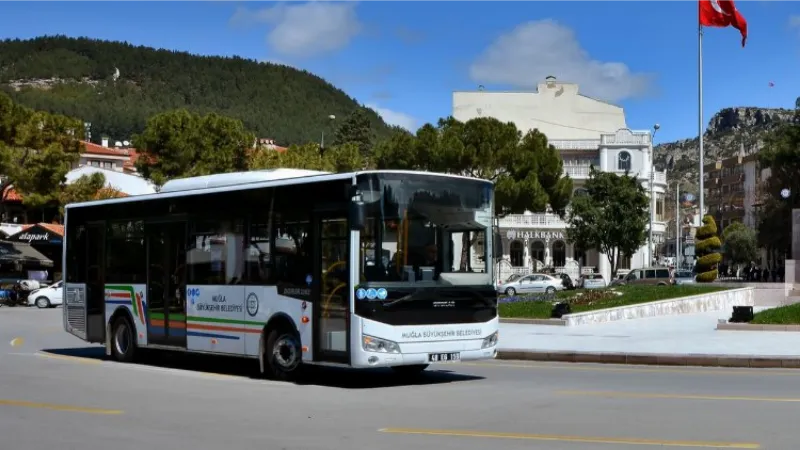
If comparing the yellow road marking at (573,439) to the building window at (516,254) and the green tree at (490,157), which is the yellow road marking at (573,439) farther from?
the building window at (516,254)

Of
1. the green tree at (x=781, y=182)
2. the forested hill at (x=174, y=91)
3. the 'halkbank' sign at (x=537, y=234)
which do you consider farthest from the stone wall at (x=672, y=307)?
the forested hill at (x=174, y=91)

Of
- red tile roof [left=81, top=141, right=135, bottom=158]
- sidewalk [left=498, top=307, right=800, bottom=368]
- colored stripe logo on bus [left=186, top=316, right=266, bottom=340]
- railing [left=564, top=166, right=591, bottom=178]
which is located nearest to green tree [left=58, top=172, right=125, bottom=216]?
sidewalk [left=498, top=307, right=800, bottom=368]

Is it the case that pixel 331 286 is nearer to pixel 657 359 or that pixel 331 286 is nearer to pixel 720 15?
pixel 657 359

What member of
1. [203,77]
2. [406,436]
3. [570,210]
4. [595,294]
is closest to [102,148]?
[570,210]

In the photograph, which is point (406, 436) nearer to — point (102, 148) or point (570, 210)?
point (570, 210)

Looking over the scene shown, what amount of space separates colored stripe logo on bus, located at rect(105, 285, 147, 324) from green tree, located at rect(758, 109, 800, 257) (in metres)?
51.2

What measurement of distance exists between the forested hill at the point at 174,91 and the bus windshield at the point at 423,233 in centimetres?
13951

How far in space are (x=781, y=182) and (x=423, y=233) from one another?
60426 millimetres

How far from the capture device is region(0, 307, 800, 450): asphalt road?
A: 9352mm

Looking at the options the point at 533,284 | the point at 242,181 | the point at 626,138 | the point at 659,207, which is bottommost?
the point at 533,284

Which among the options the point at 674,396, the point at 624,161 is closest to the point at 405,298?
the point at 674,396

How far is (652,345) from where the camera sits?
20.9m

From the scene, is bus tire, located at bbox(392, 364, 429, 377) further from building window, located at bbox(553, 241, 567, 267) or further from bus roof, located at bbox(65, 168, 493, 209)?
building window, located at bbox(553, 241, 567, 267)

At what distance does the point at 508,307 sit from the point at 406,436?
72.4ft
